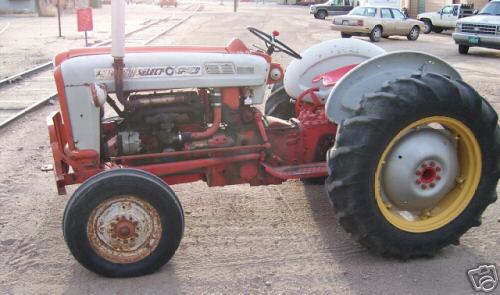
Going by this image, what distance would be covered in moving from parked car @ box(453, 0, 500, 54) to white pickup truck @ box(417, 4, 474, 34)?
29.7ft

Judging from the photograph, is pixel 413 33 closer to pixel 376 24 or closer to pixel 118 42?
pixel 376 24

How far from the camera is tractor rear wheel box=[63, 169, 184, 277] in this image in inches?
146

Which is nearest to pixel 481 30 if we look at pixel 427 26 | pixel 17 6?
pixel 427 26

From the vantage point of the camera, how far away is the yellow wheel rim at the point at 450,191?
3.99 metres

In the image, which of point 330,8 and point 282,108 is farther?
point 330,8

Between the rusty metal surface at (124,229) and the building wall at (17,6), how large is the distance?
34.1 m

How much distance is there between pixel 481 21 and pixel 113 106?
55.0 feet

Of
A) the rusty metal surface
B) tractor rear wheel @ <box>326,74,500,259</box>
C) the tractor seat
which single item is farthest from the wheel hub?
the rusty metal surface

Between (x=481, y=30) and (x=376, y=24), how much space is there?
20.4ft

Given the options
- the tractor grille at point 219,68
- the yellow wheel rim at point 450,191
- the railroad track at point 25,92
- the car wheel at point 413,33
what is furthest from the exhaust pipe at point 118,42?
the car wheel at point 413,33

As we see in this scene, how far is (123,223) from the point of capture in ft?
12.5

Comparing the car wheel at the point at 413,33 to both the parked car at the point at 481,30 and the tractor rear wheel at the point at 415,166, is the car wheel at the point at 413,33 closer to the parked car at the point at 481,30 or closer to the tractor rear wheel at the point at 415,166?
the parked car at the point at 481,30

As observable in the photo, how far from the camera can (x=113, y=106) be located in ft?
14.5

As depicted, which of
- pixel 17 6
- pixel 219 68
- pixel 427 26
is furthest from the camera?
pixel 17 6
